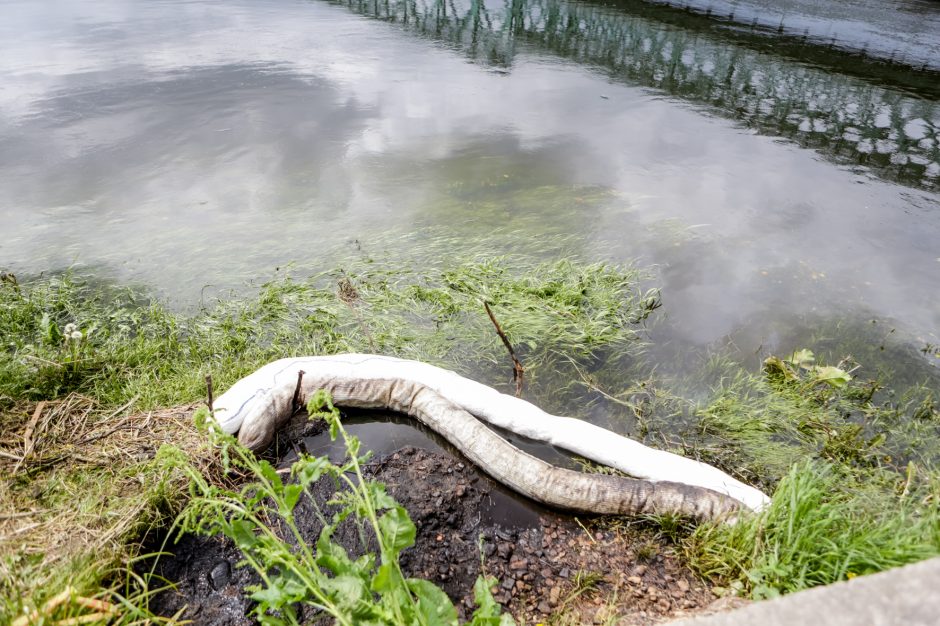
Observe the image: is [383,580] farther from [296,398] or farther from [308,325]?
[308,325]

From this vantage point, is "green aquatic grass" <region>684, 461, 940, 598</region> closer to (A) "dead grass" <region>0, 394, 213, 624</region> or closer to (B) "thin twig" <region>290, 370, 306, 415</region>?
(B) "thin twig" <region>290, 370, 306, 415</region>

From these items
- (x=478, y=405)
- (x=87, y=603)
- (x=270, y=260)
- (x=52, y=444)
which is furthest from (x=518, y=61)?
(x=87, y=603)

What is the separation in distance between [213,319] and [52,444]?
1.31 metres

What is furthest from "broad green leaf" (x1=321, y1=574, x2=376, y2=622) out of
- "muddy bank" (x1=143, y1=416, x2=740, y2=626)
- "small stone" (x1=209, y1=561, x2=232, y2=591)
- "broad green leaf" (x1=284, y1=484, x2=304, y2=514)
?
"small stone" (x1=209, y1=561, x2=232, y2=591)

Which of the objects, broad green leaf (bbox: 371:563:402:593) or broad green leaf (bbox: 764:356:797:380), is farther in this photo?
broad green leaf (bbox: 764:356:797:380)

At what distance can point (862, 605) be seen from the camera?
2.77ft

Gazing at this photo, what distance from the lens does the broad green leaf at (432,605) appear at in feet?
4.69

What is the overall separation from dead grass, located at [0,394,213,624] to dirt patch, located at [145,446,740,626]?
22cm

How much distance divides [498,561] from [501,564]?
0.02 m

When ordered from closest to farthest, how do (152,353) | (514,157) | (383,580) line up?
(383,580) < (152,353) < (514,157)

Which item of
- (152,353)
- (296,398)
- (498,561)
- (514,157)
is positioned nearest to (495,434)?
(498,561)

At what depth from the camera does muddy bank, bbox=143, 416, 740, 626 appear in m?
1.96

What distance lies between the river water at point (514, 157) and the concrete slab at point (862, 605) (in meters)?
2.85

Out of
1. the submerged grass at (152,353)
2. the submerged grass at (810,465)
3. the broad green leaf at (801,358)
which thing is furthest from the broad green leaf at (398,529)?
the broad green leaf at (801,358)
